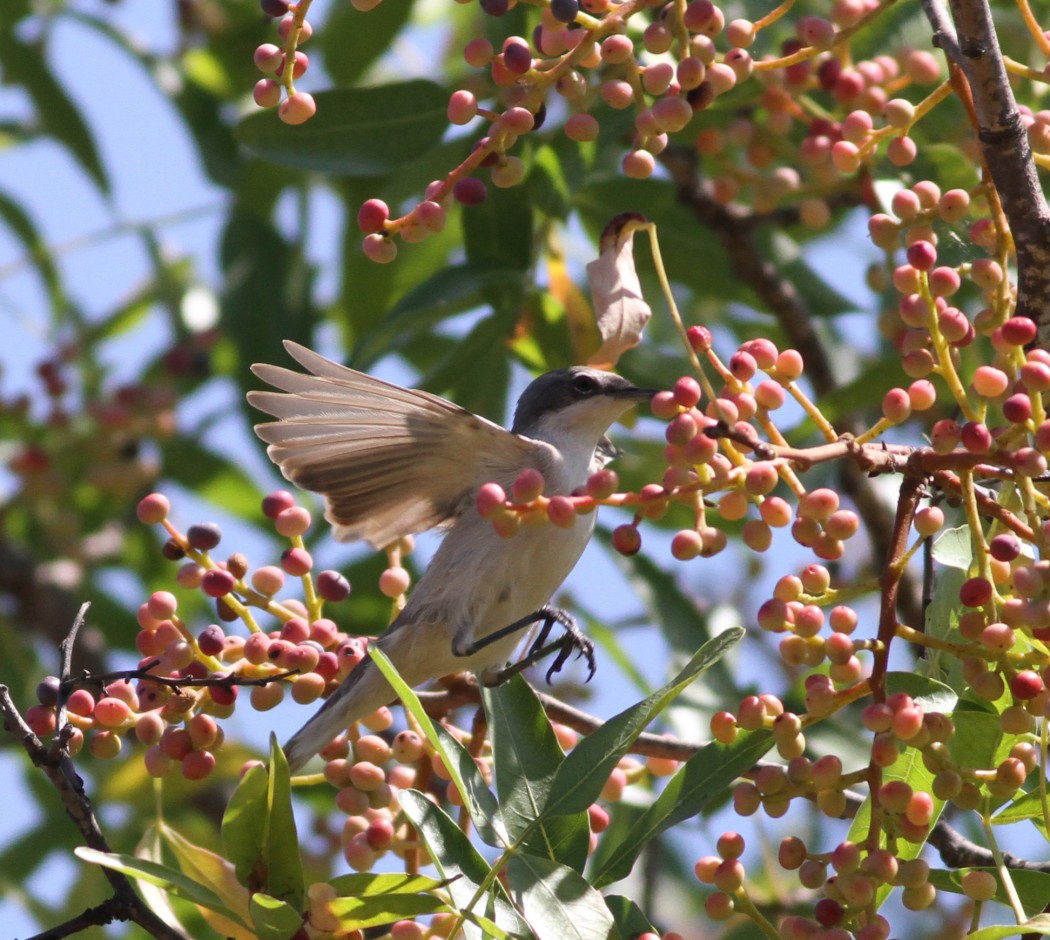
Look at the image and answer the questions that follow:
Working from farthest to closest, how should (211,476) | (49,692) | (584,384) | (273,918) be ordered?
1. (211,476)
2. (584,384)
3. (49,692)
4. (273,918)

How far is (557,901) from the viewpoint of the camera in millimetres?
2109

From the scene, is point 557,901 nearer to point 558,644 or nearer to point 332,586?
point 332,586

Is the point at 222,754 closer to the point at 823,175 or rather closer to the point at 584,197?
the point at 584,197

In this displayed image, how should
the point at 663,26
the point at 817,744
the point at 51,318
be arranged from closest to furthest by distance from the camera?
the point at 663,26 < the point at 817,744 < the point at 51,318

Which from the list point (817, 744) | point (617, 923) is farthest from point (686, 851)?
point (617, 923)

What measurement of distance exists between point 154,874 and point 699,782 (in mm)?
815

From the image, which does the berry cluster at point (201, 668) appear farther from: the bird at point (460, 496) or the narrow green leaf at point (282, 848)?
the bird at point (460, 496)

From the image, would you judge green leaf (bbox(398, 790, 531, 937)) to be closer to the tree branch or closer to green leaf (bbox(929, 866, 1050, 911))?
green leaf (bbox(929, 866, 1050, 911))

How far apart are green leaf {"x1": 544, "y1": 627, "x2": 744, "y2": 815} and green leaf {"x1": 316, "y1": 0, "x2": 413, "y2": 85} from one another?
254 cm

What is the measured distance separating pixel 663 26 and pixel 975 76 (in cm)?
52

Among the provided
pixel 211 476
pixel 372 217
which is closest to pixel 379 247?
pixel 372 217

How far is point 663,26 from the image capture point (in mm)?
2438

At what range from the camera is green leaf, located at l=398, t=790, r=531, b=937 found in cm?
210

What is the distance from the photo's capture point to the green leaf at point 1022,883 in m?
2.26
